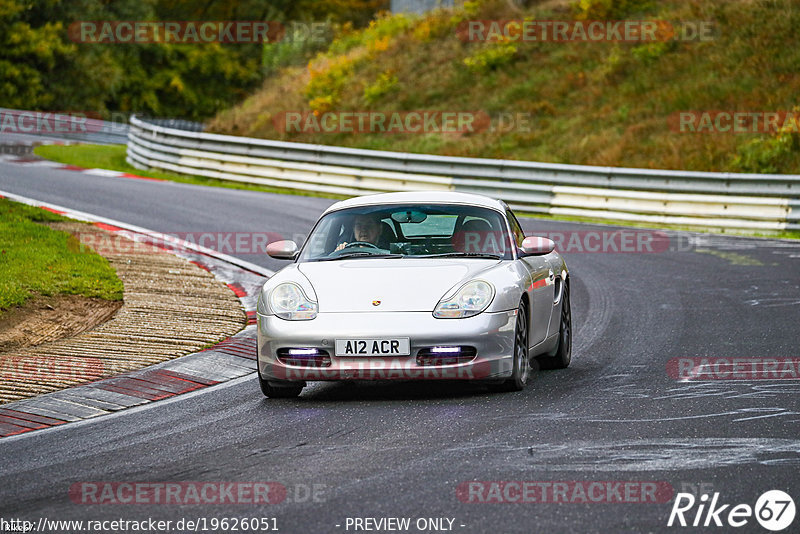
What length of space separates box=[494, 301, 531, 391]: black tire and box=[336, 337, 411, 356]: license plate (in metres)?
0.80

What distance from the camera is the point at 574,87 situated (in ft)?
102

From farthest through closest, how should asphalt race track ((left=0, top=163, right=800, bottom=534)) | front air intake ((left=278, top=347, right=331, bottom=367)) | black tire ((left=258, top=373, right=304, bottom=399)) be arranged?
black tire ((left=258, top=373, right=304, bottom=399)) < front air intake ((left=278, top=347, right=331, bottom=367)) < asphalt race track ((left=0, top=163, right=800, bottom=534))

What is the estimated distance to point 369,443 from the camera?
676cm

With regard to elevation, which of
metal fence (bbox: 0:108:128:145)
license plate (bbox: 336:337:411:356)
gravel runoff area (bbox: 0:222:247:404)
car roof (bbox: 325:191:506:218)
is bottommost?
gravel runoff area (bbox: 0:222:247:404)

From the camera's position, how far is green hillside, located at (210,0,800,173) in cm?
2623

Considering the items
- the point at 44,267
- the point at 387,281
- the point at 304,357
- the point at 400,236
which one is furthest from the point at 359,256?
the point at 44,267

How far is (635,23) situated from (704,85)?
5.44 meters

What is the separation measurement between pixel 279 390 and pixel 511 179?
15.6 metres

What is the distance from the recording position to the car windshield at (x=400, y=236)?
29.5ft

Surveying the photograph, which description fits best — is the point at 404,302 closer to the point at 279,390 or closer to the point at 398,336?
the point at 398,336

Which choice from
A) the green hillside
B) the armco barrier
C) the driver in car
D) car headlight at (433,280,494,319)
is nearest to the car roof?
the driver in car

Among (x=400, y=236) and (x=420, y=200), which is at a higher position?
(x=420, y=200)

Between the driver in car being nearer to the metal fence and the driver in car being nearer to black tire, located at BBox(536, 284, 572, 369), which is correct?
black tire, located at BBox(536, 284, 572, 369)

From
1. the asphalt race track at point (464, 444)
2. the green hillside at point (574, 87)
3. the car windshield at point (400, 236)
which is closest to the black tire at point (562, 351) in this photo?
the asphalt race track at point (464, 444)
